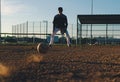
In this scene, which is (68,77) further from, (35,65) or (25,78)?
(35,65)

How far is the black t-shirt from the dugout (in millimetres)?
22489

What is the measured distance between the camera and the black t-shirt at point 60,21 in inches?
741

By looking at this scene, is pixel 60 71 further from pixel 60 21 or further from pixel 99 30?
pixel 99 30

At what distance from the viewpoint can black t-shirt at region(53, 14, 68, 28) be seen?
18812mm

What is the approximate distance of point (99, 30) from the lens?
4325cm

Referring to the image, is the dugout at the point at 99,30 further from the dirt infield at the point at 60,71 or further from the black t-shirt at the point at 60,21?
the dirt infield at the point at 60,71

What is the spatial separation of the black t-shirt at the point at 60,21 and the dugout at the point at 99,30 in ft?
73.8

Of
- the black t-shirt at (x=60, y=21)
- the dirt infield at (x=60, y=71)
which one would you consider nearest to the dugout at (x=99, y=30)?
the black t-shirt at (x=60, y=21)

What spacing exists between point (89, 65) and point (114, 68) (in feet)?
2.90

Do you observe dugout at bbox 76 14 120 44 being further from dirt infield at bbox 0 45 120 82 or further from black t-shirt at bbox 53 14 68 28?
dirt infield at bbox 0 45 120 82

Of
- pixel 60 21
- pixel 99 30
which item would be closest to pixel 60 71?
pixel 60 21

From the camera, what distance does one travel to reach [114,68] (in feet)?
33.8

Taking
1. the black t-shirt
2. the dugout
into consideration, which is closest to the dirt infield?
the black t-shirt

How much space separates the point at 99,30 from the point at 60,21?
24.7m
